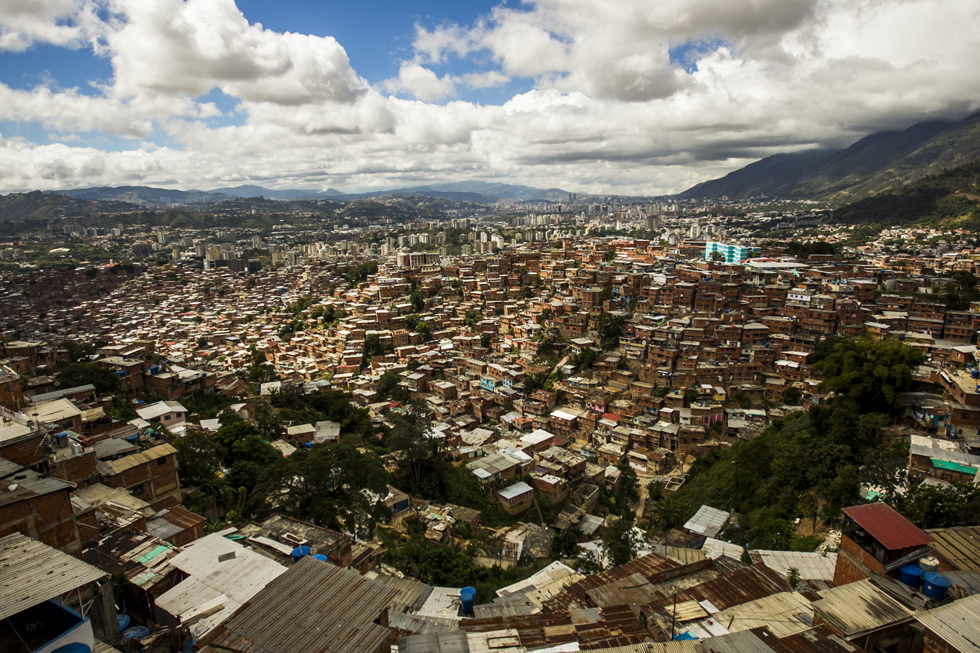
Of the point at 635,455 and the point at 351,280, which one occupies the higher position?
the point at 351,280

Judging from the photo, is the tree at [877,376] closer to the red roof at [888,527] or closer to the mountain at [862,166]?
the red roof at [888,527]

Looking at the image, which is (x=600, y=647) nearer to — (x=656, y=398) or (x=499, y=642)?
(x=499, y=642)

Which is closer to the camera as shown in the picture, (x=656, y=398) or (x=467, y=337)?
(x=656, y=398)

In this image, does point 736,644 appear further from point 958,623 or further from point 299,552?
point 299,552

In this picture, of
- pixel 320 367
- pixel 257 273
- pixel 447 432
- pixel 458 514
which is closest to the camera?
pixel 458 514

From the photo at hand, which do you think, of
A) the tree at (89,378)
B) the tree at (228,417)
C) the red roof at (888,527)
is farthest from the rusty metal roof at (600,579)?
the tree at (89,378)

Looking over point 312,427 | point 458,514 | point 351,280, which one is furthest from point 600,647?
point 351,280

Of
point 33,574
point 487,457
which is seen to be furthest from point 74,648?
point 487,457
